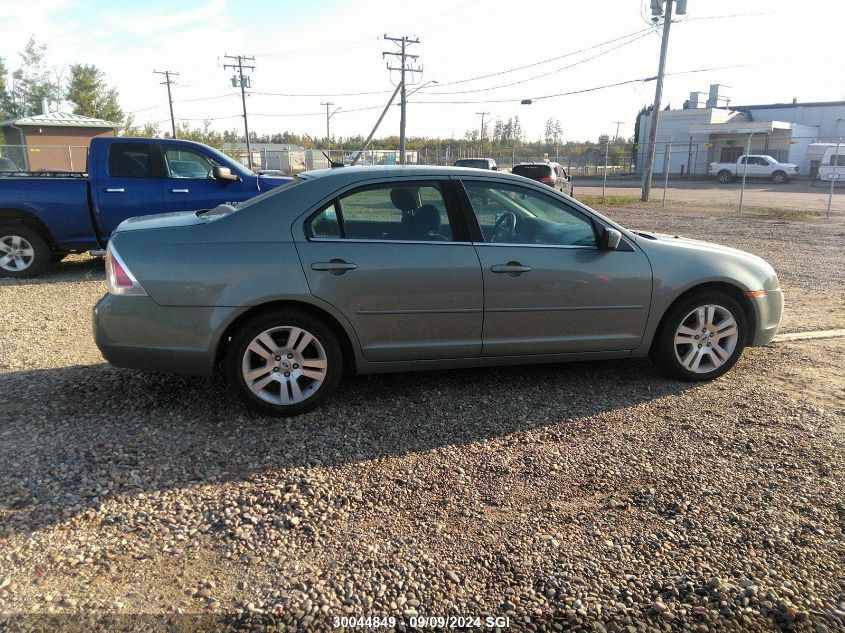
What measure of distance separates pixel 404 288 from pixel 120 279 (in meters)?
1.78

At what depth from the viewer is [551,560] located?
112 inches

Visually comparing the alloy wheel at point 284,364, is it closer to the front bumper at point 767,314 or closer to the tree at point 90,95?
the front bumper at point 767,314

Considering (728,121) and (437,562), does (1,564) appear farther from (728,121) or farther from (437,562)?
(728,121)

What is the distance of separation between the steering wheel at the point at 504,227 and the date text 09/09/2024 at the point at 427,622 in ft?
8.72

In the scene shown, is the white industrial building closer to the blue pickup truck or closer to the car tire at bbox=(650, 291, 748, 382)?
the blue pickup truck

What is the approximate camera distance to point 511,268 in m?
4.45

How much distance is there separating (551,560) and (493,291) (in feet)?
6.57

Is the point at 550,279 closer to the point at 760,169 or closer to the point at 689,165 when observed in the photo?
the point at 689,165

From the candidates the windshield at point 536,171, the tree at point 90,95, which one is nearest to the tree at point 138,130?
the tree at point 90,95

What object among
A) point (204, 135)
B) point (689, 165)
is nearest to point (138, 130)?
point (204, 135)

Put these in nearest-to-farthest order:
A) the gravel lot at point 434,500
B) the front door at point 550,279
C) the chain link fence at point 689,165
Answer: the gravel lot at point 434,500
the front door at point 550,279
the chain link fence at point 689,165

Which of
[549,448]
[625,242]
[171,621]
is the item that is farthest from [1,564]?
[625,242]

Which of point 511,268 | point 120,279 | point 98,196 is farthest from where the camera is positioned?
point 98,196

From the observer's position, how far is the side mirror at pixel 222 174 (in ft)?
29.7
